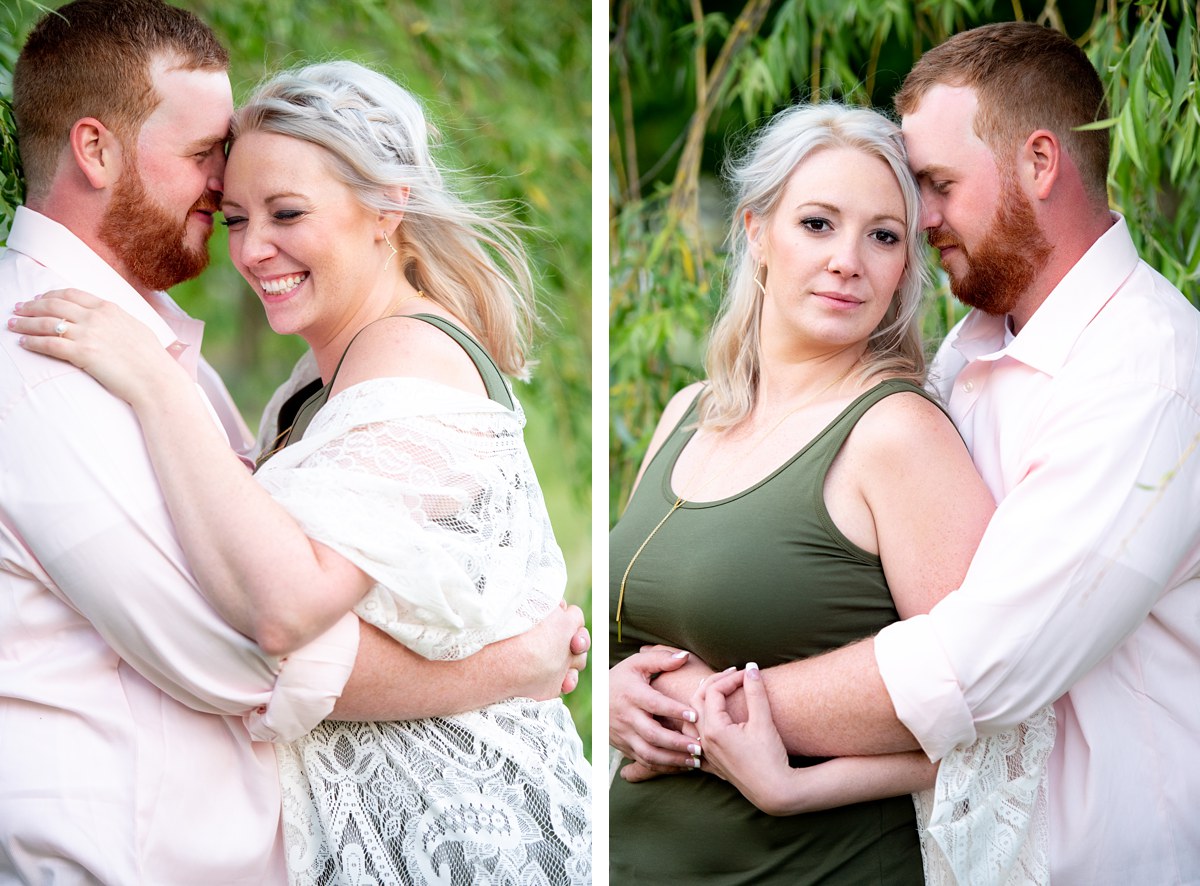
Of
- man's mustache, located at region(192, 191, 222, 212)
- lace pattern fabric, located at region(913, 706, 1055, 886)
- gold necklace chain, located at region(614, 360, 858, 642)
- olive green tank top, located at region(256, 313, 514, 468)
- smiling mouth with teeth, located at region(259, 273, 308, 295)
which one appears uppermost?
man's mustache, located at region(192, 191, 222, 212)

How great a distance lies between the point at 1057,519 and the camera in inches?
71.0

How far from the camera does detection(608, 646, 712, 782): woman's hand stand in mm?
2023

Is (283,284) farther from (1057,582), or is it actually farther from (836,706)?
(1057,582)

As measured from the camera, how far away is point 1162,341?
187cm

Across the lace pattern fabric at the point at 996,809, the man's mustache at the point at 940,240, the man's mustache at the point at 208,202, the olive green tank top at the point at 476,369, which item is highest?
the man's mustache at the point at 208,202

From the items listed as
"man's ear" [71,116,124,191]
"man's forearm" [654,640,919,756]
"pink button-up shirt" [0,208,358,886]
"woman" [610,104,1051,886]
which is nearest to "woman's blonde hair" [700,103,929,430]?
"woman" [610,104,1051,886]

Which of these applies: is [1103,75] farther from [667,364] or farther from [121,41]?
[121,41]

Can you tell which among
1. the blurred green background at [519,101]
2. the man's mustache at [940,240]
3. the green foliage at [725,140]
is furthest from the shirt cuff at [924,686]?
the blurred green background at [519,101]

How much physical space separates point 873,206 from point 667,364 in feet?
3.78

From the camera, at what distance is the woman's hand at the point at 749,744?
6.25ft

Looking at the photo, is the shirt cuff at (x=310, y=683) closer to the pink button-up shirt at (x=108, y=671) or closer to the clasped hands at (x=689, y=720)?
the pink button-up shirt at (x=108, y=671)

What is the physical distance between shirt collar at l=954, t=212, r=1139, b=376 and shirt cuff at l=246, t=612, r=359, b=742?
109 centimetres

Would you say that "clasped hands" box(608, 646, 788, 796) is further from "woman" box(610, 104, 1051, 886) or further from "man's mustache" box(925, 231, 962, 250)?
"man's mustache" box(925, 231, 962, 250)

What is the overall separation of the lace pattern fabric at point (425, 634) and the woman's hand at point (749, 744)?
24 cm
